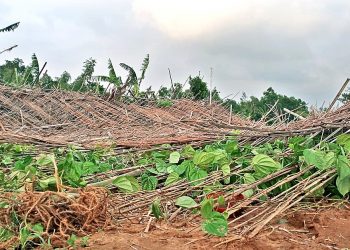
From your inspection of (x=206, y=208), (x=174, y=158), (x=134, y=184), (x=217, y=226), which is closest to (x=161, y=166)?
(x=174, y=158)

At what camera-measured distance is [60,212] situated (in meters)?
3.00

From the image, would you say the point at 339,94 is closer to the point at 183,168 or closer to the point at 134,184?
the point at 183,168

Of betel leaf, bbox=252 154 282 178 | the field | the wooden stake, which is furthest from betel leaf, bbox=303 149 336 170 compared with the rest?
the wooden stake

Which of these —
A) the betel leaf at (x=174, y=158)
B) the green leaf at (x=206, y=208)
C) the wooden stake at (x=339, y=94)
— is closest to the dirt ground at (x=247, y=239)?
the green leaf at (x=206, y=208)

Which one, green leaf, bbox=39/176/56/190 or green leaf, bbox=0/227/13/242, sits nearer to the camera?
green leaf, bbox=0/227/13/242

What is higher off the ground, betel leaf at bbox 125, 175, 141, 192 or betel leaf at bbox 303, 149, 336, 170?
betel leaf at bbox 303, 149, 336, 170

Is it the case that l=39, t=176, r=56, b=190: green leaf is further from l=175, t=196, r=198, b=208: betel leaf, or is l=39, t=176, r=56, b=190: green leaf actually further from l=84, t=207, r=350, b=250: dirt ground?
Result: l=175, t=196, r=198, b=208: betel leaf

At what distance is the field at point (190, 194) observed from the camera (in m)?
2.83

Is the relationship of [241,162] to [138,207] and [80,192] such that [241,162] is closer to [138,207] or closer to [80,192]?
[138,207]

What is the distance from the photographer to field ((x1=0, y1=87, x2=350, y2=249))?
283cm

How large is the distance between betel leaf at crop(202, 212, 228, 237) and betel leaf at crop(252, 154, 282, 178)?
108 cm

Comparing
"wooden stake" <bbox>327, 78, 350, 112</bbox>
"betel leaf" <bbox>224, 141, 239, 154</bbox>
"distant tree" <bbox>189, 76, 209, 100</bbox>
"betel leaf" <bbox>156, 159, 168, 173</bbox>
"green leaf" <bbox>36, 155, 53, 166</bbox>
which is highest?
"distant tree" <bbox>189, 76, 209, 100</bbox>

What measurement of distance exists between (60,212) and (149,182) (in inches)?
46.8

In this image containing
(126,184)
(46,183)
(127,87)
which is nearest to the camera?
(46,183)
